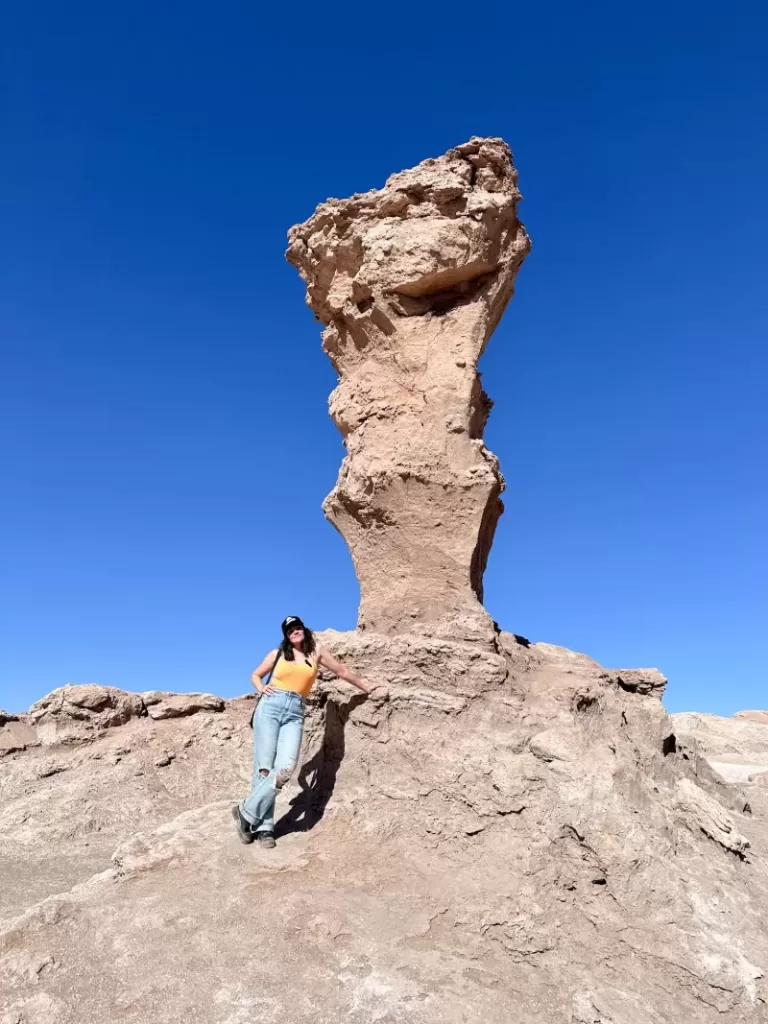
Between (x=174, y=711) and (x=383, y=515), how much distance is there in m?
5.32

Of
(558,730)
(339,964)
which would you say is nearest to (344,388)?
(558,730)

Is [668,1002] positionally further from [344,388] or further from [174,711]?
[174,711]

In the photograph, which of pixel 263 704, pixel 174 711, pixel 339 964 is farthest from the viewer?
pixel 174 711

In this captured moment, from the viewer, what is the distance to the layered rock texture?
6.84 metres

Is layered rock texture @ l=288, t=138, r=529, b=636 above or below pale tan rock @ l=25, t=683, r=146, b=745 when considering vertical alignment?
above

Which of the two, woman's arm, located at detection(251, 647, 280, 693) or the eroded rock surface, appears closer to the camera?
the eroded rock surface

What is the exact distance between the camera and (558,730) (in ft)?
19.2

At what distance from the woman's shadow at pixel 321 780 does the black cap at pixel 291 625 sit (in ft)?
2.52

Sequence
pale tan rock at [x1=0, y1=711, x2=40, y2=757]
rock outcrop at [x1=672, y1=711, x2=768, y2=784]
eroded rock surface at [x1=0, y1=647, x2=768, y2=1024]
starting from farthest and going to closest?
rock outcrop at [x1=672, y1=711, x2=768, y2=784], pale tan rock at [x1=0, y1=711, x2=40, y2=757], eroded rock surface at [x1=0, y1=647, x2=768, y2=1024]

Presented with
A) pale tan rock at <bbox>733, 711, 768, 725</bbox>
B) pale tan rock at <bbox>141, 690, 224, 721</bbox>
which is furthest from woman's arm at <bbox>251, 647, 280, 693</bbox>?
pale tan rock at <bbox>733, 711, 768, 725</bbox>

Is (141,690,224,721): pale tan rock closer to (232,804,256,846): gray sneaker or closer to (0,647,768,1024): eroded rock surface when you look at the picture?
(0,647,768,1024): eroded rock surface

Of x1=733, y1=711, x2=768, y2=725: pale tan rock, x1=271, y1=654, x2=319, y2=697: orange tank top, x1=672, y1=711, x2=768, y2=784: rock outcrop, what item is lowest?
x1=271, y1=654, x2=319, y2=697: orange tank top

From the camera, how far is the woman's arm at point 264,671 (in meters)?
5.82

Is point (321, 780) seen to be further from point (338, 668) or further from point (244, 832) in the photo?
point (338, 668)
